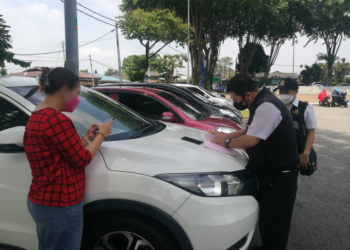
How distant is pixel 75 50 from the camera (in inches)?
199

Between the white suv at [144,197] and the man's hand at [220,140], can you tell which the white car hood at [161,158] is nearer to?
the white suv at [144,197]

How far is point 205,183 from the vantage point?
1.92m

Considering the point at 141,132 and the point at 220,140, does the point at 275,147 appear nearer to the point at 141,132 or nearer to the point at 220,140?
Answer: the point at 220,140

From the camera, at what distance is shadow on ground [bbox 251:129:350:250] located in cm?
300

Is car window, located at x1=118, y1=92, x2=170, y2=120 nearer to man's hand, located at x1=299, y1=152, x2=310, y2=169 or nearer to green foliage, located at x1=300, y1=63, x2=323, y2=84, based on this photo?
man's hand, located at x1=299, y1=152, x2=310, y2=169

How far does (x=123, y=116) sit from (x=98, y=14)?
17252 mm

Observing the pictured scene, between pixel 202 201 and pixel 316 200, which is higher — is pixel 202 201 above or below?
above

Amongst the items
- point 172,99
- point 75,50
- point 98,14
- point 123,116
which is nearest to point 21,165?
point 123,116

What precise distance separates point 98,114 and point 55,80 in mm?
1031

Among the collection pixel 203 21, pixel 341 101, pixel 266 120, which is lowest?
pixel 341 101

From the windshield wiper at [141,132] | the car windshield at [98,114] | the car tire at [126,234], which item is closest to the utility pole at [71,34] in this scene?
the car windshield at [98,114]

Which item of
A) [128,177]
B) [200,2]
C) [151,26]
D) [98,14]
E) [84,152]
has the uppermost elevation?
[200,2]

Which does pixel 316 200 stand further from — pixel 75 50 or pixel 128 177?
pixel 75 50

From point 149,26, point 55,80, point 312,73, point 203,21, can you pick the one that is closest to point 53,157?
point 55,80
